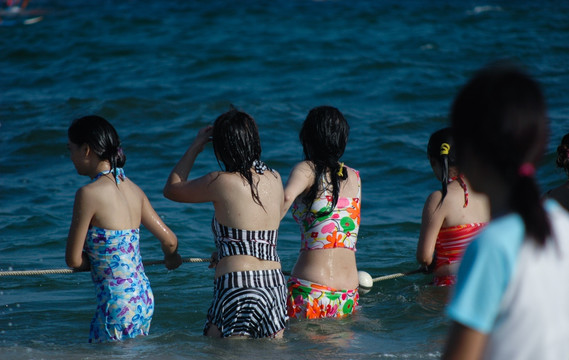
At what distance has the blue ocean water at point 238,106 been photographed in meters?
5.49

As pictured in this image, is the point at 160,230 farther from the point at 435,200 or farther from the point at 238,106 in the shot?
the point at 238,106

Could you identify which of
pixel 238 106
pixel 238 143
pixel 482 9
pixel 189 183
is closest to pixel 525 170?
pixel 238 143

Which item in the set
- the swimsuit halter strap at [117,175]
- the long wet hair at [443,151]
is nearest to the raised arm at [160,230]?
the swimsuit halter strap at [117,175]

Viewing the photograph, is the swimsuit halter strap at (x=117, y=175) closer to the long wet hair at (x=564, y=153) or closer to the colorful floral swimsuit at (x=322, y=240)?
the colorful floral swimsuit at (x=322, y=240)

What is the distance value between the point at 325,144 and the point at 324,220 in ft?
1.64

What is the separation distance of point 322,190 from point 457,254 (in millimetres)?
1183

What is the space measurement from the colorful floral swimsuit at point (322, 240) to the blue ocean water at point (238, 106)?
0.13 m

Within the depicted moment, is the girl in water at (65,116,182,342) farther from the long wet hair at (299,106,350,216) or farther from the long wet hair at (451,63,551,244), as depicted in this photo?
the long wet hair at (451,63,551,244)

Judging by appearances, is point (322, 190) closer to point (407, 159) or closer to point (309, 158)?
point (309, 158)

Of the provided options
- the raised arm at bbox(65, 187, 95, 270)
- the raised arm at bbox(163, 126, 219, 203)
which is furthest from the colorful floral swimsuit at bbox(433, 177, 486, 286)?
the raised arm at bbox(65, 187, 95, 270)

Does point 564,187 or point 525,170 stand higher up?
point 525,170

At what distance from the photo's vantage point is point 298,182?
15.4ft

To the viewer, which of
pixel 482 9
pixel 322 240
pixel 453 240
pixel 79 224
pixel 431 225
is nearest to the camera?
pixel 79 224

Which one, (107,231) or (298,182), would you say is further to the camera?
(298,182)
